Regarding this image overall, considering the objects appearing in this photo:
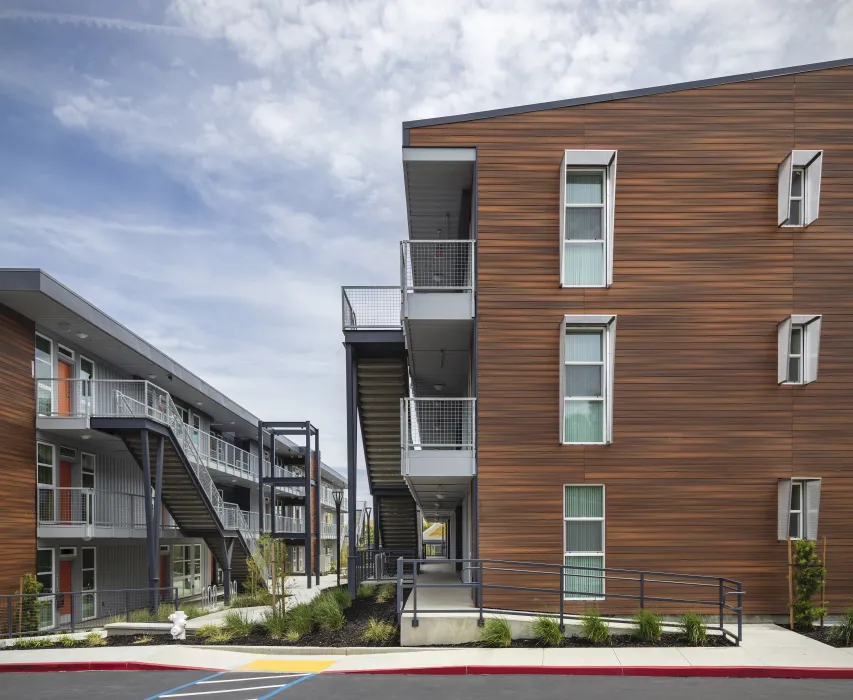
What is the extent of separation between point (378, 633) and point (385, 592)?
654 cm

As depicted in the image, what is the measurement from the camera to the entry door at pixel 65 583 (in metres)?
26.0

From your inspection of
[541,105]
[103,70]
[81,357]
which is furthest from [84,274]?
[541,105]

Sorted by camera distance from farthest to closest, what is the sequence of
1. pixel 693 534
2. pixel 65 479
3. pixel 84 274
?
pixel 84 274 < pixel 65 479 < pixel 693 534

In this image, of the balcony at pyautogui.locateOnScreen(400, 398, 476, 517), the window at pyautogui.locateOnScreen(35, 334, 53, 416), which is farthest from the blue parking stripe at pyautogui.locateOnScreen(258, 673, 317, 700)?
the window at pyautogui.locateOnScreen(35, 334, 53, 416)

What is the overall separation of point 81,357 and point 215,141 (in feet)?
128

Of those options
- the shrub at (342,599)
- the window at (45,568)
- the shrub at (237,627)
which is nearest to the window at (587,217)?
the shrub at (342,599)

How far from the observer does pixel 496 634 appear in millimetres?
15117

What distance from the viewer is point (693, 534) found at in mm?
17516

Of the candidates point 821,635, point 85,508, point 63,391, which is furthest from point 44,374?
point 821,635

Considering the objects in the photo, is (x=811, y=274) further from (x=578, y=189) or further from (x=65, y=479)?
(x=65, y=479)

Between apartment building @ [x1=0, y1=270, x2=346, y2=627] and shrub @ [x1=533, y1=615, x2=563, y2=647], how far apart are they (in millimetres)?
9788

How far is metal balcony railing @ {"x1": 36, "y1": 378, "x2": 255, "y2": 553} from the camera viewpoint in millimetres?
25406

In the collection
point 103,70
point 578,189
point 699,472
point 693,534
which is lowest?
point 693,534

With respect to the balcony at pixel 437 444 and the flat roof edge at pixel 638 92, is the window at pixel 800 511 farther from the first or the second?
the flat roof edge at pixel 638 92
